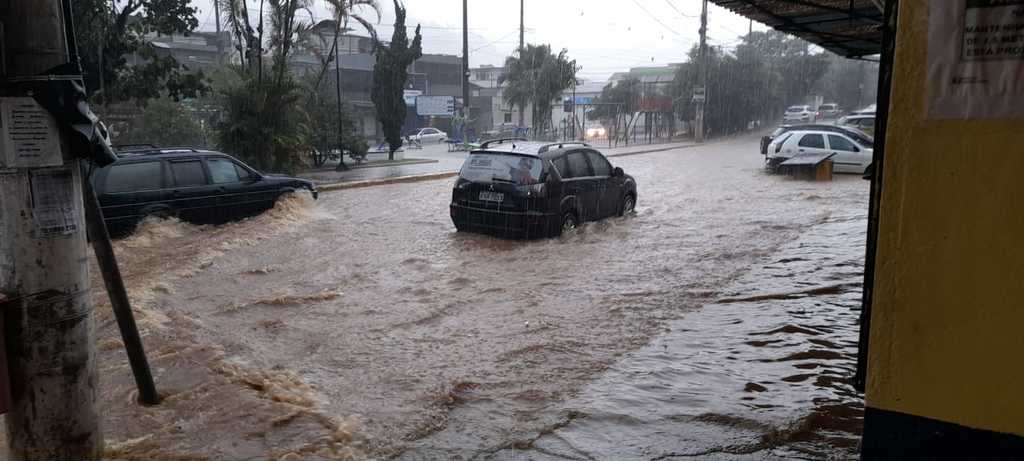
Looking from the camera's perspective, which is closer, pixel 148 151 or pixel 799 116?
pixel 148 151

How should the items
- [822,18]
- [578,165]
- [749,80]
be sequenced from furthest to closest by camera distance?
1. [749,80]
2. [578,165]
3. [822,18]

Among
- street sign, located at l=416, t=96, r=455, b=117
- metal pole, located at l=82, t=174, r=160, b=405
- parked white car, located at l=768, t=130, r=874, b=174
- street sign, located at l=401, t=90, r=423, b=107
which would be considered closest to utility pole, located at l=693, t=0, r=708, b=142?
street sign, located at l=416, t=96, r=455, b=117

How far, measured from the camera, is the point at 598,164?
12.8 metres

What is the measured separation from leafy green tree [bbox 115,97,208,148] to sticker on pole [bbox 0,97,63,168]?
15.5m

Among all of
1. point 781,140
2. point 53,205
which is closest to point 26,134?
point 53,205

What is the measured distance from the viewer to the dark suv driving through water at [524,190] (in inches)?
439

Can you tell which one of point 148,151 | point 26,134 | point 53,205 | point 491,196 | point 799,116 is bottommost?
point 491,196

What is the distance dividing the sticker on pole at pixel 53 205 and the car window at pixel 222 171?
8900 mm

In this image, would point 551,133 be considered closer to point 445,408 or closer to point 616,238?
point 616,238

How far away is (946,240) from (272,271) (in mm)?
8976

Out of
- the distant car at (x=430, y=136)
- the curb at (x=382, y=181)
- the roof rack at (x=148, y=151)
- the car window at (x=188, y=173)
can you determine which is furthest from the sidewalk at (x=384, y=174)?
the distant car at (x=430, y=136)

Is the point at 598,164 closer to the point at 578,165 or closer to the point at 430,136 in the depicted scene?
the point at 578,165

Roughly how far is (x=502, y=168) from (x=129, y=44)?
7986 millimetres

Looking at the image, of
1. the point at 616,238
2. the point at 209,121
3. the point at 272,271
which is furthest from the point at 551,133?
the point at 272,271
